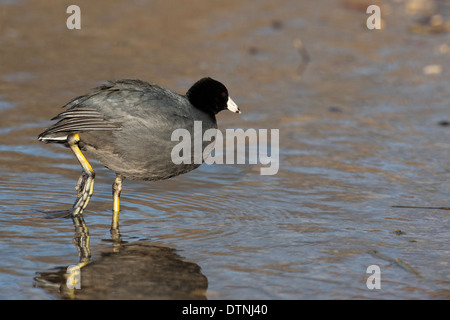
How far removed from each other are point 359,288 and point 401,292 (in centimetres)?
25

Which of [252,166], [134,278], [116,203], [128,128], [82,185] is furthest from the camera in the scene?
[252,166]

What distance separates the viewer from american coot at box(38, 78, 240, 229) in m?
5.45

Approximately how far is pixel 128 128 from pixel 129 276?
1.20m

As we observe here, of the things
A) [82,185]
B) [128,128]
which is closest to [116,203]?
[82,185]

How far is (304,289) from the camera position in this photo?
4559mm

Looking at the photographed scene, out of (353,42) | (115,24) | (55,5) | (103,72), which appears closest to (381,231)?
(103,72)

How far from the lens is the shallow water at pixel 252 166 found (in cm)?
479

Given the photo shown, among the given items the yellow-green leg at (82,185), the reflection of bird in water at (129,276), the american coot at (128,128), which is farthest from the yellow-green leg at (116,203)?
the reflection of bird in water at (129,276)

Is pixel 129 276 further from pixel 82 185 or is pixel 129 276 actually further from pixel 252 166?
pixel 252 166

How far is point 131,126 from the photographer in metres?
5.45

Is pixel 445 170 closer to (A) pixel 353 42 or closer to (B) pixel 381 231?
→ (B) pixel 381 231

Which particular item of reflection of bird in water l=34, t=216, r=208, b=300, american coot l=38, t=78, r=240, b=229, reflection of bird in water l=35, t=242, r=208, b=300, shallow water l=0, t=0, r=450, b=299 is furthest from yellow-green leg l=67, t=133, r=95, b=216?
reflection of bird in water l=35, t=242, r=208, b=300

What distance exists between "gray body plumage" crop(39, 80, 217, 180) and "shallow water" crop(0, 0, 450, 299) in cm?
46
